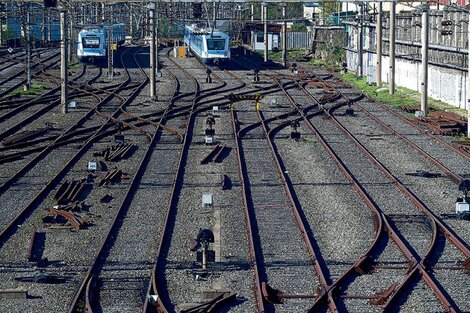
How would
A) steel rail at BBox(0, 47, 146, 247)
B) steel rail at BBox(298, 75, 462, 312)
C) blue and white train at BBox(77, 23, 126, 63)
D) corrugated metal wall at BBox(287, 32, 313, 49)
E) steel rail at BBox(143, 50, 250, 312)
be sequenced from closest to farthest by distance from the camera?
steel rail at BBox(298, 75, 462, 312) → steel rail at BBox(143, 50, 250, 312) → steel rail at BBox(0, 47, 146, 247) → blue and white train at BBox(77, 23, 126, 63) → corrugated metal wall at BBox(287, 32, 313, 49)

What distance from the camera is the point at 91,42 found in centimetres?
5388

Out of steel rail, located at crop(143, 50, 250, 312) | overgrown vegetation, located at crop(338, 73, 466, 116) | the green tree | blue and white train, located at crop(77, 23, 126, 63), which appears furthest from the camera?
the green tree

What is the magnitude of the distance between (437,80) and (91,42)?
74.2 ft

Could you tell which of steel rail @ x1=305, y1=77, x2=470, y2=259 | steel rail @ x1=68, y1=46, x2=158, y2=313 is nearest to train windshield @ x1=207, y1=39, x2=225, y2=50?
steel rail @ x1=305, y1=77, x2=470, y2=259

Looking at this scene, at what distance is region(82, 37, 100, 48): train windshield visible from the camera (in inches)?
2108

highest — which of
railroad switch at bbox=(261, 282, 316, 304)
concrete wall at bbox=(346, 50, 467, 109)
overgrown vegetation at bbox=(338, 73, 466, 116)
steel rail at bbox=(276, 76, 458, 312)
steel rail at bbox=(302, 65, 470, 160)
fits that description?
concrete wall at bbox=(346, 50, 467, 109)

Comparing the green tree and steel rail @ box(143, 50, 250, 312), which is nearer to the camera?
steel rail @ box(143, 50, 250, 312)

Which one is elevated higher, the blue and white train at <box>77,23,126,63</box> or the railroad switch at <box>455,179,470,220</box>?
the blue and white train at <box>77,23,126,63</box>

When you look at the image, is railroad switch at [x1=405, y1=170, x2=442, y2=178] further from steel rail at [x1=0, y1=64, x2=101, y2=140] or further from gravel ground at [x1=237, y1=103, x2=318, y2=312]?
steel rail at [x1=0, y1=64, x2=101, y2=140]

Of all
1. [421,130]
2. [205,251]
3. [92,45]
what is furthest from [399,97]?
[205,251]

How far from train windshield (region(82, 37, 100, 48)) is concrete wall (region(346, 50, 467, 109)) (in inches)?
619

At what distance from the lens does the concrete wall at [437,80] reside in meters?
33.8

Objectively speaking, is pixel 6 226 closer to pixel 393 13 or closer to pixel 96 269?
pixel 96 269

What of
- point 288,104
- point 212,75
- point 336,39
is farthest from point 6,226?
point 336,39
